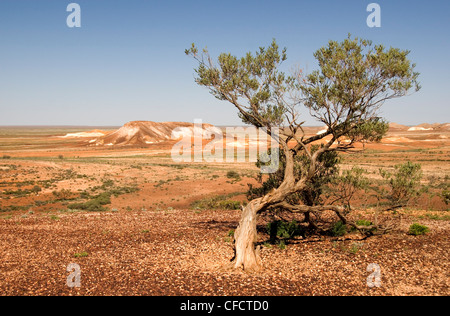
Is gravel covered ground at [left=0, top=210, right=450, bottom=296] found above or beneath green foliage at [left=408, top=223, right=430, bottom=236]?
beneath

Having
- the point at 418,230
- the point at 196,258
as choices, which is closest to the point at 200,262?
the point at 196,258

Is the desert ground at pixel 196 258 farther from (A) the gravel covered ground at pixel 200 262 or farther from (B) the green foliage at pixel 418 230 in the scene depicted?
(B) the green foliage at pixel 418 230

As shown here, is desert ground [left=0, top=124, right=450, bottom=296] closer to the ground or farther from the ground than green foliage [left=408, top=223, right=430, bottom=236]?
closer to the ground

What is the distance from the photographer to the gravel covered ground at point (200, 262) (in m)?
8.76

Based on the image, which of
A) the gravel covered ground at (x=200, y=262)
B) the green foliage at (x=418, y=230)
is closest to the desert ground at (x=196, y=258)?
the gravel covered ground at (x=200, y=262)

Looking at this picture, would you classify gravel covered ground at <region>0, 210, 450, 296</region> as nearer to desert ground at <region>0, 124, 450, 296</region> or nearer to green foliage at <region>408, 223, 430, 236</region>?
desert ground at <region>0, 124, 450, 296</region>

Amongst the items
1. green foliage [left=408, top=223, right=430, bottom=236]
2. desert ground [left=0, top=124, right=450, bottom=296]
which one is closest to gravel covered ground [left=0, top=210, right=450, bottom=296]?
desert ground [left=0, top=124, right=450, bottom=296]

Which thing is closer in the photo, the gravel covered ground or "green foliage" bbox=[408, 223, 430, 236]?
the gravel covered ground

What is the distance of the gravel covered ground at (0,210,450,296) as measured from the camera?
8758mm

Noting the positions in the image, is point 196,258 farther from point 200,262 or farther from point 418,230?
point 418,230

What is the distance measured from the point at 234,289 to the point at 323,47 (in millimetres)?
9446

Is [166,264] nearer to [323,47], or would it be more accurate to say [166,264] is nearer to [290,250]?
[290,250]

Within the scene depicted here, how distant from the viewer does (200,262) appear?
11.0 metres

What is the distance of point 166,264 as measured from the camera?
10719 millimetres
